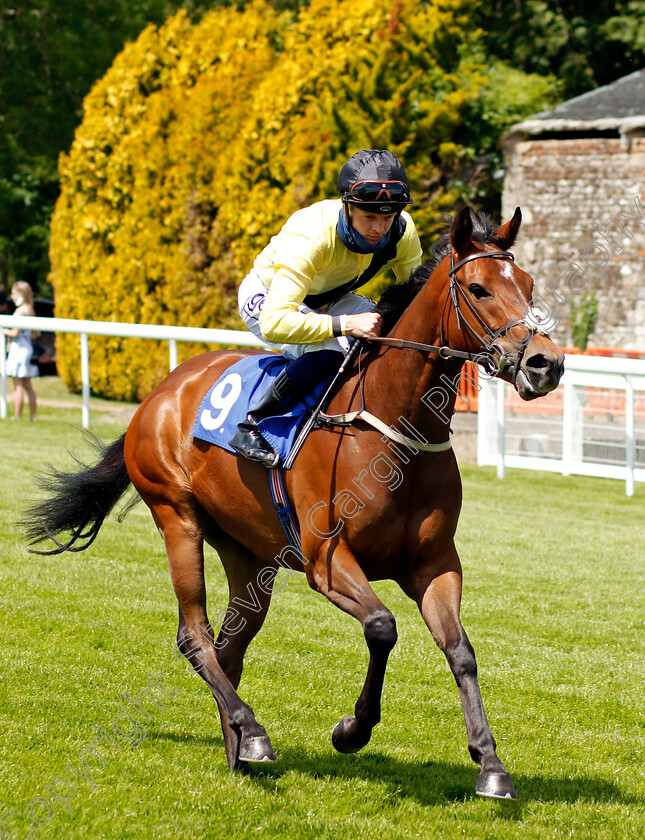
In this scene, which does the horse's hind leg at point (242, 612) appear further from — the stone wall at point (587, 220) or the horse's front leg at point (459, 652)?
the stone wall at point (587, 220)

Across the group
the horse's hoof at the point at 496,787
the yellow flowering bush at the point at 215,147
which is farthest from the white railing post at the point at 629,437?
the horse's hoof at the point at 496,787

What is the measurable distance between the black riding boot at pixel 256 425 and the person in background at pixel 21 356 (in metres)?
8.27

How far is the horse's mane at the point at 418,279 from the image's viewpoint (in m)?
3.40

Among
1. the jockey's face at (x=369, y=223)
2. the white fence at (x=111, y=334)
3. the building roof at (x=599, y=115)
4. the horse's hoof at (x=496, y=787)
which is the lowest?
the horse's hoof at (x=496, y=787)

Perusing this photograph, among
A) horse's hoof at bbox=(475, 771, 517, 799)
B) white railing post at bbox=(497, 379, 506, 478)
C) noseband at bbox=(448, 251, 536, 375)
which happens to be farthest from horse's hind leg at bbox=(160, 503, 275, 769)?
white railing post at bbox=(497, 379, 506, 478)

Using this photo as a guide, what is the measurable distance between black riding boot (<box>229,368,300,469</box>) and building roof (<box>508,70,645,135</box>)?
15719mm

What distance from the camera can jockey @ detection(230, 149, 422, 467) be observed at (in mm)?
3551

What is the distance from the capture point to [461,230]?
10.8 ft

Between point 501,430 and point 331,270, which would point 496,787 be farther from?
point 501,430

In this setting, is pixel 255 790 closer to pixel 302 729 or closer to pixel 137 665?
pixel 302 729

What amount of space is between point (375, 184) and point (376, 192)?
3cm

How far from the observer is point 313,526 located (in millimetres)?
3561

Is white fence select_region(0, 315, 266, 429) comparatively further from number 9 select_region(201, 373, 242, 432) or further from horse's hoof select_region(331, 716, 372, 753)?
horse's hoof select_region(331, 716, 372, 753)

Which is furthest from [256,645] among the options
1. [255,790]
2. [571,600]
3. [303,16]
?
[303,16]
